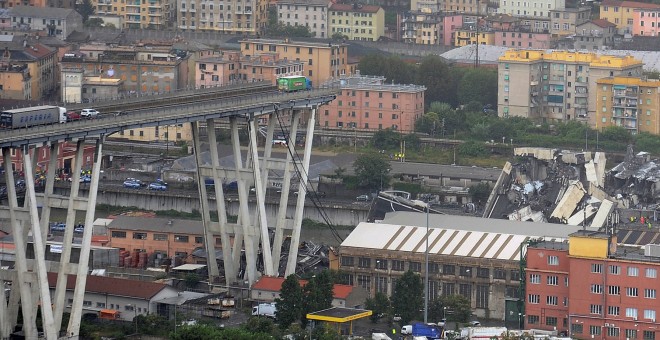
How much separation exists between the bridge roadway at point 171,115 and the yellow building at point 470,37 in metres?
22.5

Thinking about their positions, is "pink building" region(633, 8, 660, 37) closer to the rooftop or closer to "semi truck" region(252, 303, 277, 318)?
the rooftop

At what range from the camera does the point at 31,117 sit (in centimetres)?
3194

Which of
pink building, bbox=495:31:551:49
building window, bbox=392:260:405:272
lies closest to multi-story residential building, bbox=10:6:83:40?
pink building, bbox=495:31:551:49

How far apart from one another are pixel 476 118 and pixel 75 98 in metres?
9.51

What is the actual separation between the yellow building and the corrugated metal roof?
2421 cm

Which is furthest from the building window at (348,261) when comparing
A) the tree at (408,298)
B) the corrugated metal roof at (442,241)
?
the tree at (408,298)

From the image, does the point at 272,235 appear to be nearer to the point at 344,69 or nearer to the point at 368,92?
the point at 368,92

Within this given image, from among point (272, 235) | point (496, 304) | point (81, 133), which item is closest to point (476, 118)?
point (272, 235)

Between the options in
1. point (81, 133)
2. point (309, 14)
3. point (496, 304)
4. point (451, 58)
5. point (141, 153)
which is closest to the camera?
point (81, 133)

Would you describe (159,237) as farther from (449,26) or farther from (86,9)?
(86,9)

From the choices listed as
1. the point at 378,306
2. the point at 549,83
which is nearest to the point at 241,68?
the point at 549,83

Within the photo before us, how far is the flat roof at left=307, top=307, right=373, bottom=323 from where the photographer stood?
108 feet

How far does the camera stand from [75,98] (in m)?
52.5

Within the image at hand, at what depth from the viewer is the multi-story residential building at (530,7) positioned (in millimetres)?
63312
